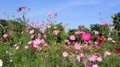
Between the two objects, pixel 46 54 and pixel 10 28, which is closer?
→ pixel 46 54

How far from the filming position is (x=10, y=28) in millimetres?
11852

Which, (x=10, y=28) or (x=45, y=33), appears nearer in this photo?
(x=45, y=33)

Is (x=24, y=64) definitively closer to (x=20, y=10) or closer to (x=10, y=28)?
(x=20, y=10)

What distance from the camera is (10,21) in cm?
1212

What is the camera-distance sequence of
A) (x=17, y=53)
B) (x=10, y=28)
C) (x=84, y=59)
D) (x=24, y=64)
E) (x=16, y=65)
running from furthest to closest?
(x=10, y=28) → (x=17, y=53) → (x=16, y=65) → (x=24, y=64) → (x=84, y=59)

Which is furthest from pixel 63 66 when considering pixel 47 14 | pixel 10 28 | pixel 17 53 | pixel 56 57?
pixel 10 28

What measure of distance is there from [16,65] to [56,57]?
901 millimetres

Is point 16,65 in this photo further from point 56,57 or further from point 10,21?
point 10,21

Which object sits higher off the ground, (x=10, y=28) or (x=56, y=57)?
(x=56, y=57)

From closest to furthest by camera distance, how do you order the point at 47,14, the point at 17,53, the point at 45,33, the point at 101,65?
the point at 101,65, the point at 17,53, the point at 45,33, the point at 47,14

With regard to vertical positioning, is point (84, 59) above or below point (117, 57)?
above

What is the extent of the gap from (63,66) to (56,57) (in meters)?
0.50

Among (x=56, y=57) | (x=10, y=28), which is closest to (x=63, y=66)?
(x=56, y=57)

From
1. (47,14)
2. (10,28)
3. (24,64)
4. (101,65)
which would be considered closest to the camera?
(101,65)
